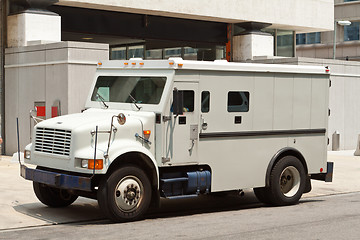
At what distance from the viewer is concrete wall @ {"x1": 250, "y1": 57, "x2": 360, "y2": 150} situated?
1033 inches

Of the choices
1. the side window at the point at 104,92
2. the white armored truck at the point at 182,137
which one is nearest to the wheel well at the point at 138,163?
the white armored truck at the point at 182,137

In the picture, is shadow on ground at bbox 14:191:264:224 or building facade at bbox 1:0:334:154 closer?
shadow on ground at bbox 14:191:264:224

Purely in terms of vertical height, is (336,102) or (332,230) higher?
(336,102)

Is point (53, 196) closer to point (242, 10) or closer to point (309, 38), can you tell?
point (242, 10)

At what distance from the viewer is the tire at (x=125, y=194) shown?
1020 centimetres

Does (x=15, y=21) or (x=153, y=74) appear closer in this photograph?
(x=153, y=74)

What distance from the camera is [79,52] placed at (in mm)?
19516

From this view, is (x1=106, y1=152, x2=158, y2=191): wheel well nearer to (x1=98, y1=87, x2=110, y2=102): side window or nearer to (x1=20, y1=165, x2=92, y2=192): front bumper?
(x1=20, y1=165, x2=92, y2=192): front bumper

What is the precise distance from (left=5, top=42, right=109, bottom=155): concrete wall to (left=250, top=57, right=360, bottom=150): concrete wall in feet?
29.0

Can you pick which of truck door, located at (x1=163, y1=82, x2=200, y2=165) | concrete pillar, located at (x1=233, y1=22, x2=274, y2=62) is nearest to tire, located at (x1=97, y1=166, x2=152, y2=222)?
truck door, located at (x1=163, y1=82, x2=200, y2=165)

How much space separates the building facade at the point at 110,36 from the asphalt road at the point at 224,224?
798 cm

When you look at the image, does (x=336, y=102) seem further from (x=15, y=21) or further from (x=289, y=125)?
(x=289, y=125)

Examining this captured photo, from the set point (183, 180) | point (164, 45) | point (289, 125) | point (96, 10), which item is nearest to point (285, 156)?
point (289, 125)

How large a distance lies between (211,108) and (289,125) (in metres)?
1.85
